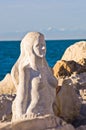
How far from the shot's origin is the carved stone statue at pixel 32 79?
12.1 metres

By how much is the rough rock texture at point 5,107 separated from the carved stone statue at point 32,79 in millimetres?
1175

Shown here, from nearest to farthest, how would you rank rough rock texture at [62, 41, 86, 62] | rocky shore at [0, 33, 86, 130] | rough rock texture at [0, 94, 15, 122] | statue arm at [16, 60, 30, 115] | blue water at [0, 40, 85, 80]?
rocky shore at [0, 33, 86, 130] → statue arm at [16, 60, 30, 115] → rough rock texture at [0, 94, 15, 122] → rough rock texture at [62, 41, 86, 62] → blue water at [0, 40, 85, 80]

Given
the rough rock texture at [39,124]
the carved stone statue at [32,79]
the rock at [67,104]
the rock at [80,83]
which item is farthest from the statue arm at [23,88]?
the rock at [80,83]

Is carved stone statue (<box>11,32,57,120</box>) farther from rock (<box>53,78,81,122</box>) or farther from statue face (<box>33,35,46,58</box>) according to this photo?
rock (<box>53,78,81,122</box>)

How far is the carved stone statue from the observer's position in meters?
12.1

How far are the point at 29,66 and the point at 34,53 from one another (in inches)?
10.1

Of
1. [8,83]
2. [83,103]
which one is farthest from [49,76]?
[8,83]

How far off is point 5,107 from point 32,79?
2.00 m

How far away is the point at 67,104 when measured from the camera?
13.7m

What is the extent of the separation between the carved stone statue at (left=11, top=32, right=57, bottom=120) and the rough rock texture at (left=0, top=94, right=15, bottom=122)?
118 centimetres

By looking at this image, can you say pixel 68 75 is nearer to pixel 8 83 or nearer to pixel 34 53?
pixel 8 83

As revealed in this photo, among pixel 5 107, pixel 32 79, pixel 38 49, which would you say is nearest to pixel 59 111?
pixel 5 107

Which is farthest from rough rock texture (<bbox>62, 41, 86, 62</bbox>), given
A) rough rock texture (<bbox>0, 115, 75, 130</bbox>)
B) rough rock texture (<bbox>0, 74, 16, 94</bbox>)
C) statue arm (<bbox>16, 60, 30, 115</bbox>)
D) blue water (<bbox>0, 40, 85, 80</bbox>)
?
rough rock texture (<bbox>0, 115, 75, 130</bbox>)

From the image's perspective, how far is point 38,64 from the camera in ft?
39.9
